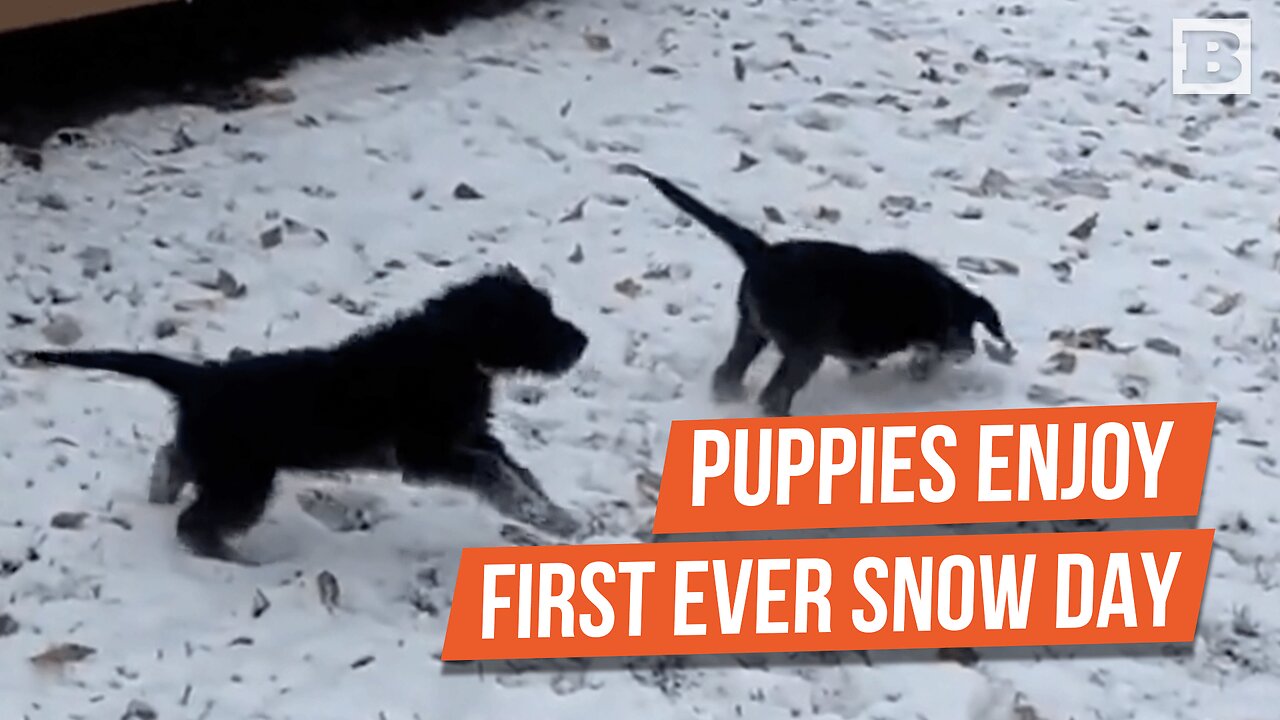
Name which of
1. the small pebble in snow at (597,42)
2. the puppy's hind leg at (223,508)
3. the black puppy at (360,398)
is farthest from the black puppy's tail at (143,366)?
the small pebble in snow at (597,42)

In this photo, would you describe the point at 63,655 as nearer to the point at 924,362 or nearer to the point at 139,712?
the point at 139,712

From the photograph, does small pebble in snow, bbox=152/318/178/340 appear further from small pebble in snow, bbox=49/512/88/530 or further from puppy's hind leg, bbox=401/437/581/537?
puppy's hind leg, bbox=401/437/581/537

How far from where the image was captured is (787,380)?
12.0ft

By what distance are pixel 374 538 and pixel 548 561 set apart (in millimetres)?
377

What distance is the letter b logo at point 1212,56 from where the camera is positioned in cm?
563

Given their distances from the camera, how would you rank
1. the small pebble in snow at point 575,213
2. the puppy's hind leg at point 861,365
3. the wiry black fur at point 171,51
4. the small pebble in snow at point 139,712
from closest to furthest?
the small pebble in snow at point 139,712 → the puppy's hind leg at point 861,365 → the small pebble in snow at point 575,213 → the wiry black fur at point 171,51

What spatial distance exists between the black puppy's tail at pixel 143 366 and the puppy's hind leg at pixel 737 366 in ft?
4.28

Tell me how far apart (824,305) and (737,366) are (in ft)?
0.99

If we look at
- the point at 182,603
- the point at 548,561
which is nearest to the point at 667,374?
the point at 548,561

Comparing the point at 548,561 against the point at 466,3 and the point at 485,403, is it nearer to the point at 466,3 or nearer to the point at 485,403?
the point at 485,403

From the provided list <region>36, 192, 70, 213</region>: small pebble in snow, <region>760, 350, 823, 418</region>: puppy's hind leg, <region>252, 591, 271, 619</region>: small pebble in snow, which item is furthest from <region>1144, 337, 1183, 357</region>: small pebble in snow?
<region>36, 192, 70, 213</region>: small pebble in snow

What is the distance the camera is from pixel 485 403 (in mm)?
3162

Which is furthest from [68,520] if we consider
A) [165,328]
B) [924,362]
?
[924,362]

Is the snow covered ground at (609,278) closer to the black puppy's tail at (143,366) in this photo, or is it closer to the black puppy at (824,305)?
the black puppy at (824,305)
